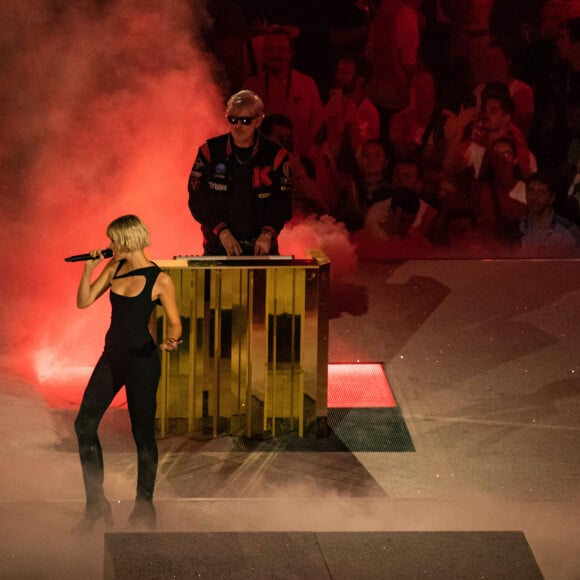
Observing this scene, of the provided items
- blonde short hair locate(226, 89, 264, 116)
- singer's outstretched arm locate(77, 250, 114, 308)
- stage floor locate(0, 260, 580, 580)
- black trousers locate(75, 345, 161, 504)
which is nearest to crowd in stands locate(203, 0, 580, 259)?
stage floor locate(0, 260, 580, 580)

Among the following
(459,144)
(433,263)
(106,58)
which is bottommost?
(433,263)

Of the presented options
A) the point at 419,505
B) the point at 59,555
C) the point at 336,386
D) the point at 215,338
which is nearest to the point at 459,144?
the point at 336,386

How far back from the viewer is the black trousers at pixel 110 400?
18.1 feet

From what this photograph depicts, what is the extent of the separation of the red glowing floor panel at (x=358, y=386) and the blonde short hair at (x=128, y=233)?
99.7 inches

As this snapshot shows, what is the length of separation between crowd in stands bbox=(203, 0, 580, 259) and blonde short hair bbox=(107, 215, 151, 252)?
696 cm

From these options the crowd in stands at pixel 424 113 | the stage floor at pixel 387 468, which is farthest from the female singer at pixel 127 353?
the crowd in stands at pixel 424 113

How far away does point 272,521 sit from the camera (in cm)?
567

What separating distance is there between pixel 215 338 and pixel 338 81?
20.1 feet

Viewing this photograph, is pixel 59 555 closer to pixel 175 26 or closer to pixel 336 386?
pixel 336 386

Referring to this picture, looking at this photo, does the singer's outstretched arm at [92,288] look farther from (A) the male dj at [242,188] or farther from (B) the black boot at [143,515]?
(A) the male dj at [242,188]

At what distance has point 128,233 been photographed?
5.49 m

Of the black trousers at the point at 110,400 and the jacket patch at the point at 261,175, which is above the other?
the jacket patch at the point at 261,175

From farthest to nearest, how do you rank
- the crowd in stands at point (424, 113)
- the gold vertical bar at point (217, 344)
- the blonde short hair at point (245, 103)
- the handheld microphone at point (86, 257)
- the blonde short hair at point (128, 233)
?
the crowd in stands at point (424, 113) → the blonde short hair at point (245, 103) → the gold vertical bar at point (217, 344) → the blonde short hair at point (128, 233) → the handheld microphone at point (86, 257)

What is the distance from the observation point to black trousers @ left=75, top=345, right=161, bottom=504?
5.52 m
